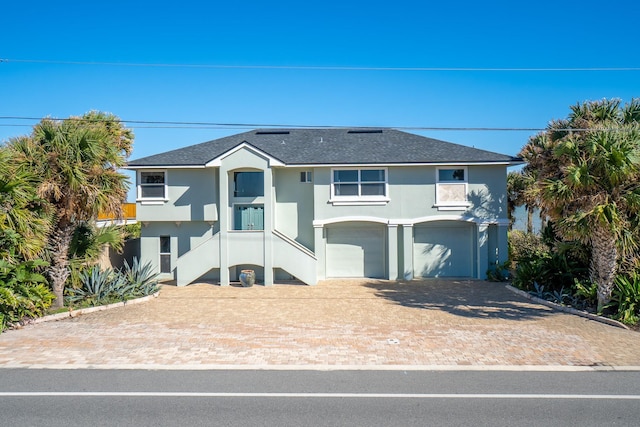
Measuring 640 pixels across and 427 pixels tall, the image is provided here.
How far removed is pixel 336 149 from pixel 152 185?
8351mm

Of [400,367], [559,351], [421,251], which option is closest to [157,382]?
[400,367]

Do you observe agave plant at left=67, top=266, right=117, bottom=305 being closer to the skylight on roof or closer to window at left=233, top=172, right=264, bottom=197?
window at left=233, top=172, right=264, bottom=197

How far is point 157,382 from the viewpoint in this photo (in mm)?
7867

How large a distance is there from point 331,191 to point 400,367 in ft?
38.9

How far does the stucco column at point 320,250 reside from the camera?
19.8m

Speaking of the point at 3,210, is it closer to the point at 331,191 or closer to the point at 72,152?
the point at 72,152

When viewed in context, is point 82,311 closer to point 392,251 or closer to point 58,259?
point 58,259

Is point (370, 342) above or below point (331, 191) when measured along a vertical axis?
below

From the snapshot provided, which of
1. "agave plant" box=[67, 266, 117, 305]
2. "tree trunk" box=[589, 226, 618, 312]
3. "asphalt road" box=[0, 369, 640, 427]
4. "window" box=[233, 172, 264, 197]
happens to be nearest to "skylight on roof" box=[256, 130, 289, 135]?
"window" box=[233, 172, 264, 197]

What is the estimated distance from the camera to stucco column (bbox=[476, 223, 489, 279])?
19.4m

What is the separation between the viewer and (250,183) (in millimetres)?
20047

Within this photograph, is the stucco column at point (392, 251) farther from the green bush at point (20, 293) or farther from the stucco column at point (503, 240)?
the green bush at point (20, 293)

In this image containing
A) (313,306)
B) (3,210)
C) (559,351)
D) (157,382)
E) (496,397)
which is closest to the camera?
(496,397)

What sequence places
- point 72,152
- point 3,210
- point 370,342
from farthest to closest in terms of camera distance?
point 72,152
point 3,210
point 370,342
